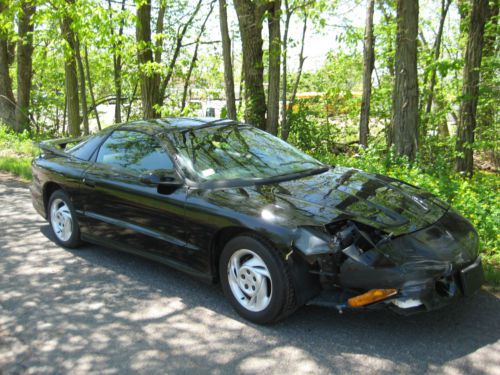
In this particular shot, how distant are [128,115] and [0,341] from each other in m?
15.7

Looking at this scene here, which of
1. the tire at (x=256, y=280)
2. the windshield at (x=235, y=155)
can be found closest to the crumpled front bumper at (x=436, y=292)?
the tire at (x=256, y=280)

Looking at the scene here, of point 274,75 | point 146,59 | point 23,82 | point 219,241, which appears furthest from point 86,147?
point 23,82

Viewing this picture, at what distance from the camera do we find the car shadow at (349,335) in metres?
3.15

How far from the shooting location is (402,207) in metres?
3.87

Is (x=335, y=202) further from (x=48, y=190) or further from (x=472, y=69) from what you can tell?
(x=472, y=69)

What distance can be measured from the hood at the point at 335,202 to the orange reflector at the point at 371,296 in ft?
1.50

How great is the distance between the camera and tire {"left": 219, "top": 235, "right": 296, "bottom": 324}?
135 inches

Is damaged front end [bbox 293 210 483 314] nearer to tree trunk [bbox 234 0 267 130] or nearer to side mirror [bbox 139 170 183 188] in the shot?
side mirror [bbox 139 170 183 188]

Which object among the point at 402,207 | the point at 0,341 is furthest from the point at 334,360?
the point at 0,341

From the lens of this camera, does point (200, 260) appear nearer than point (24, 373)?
No

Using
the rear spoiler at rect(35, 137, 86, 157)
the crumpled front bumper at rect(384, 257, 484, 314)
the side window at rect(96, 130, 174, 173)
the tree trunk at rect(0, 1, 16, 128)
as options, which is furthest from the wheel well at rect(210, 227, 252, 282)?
the tree trunk at rect(0, 1, 16, 128)

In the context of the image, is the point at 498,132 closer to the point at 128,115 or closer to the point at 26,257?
the point at 26,257

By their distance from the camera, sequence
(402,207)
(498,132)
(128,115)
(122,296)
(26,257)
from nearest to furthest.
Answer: (402,207) < (122,296) < (26,257) < (498,132) < (128,115)

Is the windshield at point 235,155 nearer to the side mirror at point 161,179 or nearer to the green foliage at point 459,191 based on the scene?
the side mirror at point 161,179
